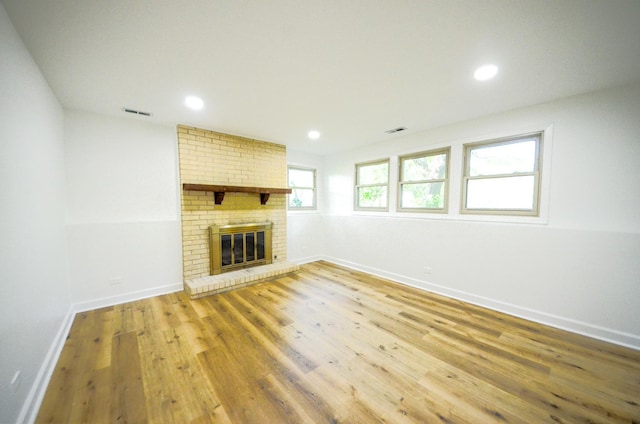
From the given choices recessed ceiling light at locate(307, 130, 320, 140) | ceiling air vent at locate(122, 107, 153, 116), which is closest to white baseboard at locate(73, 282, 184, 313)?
ceiling air vent at locate(122, 107, 153, 116)

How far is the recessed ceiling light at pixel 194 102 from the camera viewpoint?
2502mm

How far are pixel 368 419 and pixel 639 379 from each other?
7.27 ft

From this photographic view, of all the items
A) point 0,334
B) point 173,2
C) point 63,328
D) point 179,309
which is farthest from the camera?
point 179,309

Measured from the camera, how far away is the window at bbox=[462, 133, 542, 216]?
272 cm

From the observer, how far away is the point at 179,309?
288 cm

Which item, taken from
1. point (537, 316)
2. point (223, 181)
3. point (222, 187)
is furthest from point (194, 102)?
point (537, 316)

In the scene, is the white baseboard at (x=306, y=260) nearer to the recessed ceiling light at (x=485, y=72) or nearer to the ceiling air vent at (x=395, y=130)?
the ceiling air vent at (x=395, y=130)

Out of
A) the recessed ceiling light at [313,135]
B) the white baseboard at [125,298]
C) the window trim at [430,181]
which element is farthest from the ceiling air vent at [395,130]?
the white baseboard at [125,298]

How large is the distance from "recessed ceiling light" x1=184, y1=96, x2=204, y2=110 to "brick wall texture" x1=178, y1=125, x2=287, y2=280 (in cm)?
87

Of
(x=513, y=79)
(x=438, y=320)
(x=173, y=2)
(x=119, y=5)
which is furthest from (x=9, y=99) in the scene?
(x=438, y=320)

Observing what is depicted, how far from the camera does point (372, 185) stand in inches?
175

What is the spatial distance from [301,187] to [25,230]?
397 centimetres

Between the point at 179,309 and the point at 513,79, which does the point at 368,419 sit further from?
the point at 513,79

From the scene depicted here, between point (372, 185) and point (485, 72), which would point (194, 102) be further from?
point (372, 185)
